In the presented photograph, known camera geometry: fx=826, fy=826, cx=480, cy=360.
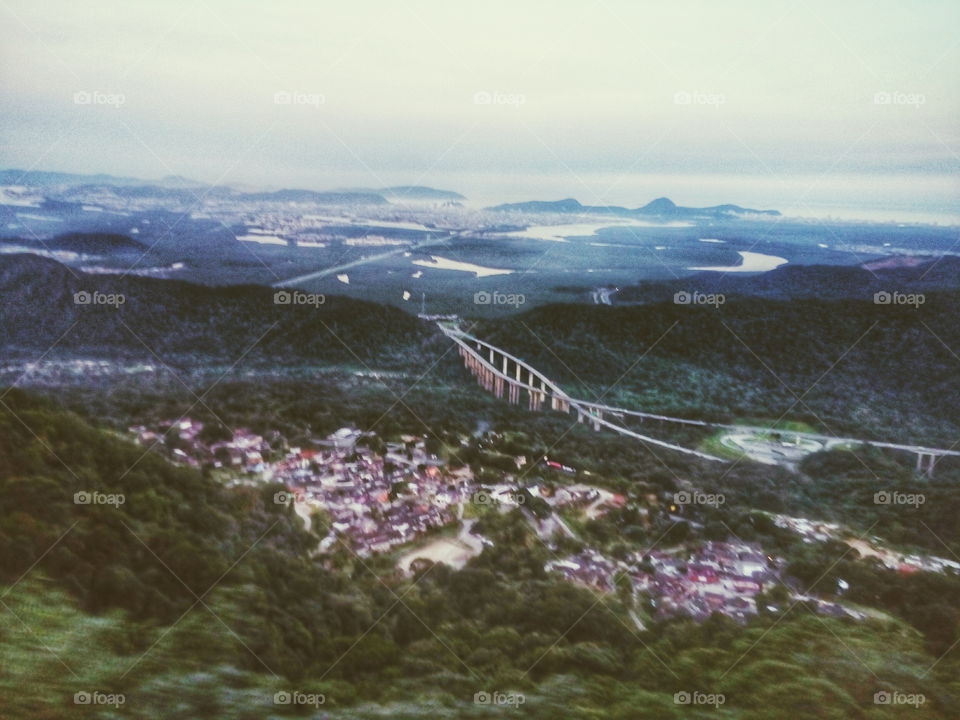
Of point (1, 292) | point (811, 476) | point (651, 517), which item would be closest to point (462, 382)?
point (651, 517)

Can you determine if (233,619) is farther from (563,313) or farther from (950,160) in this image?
(950,160)

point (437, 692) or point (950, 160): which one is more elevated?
point (950, 160)

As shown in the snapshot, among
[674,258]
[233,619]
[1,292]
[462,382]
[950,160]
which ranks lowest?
[233,619]

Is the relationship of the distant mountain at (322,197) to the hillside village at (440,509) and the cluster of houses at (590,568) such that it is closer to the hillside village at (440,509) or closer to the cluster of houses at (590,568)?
the hillside village at (440,509)

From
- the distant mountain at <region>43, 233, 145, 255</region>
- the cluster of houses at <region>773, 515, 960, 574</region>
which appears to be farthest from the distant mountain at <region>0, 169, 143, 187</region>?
the cluster of houses at <region>773, 515, 960, 574</region>

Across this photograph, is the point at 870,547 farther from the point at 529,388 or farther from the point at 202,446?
the point at 202,446

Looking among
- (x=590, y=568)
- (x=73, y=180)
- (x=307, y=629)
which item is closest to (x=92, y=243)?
(x=73, y=180)

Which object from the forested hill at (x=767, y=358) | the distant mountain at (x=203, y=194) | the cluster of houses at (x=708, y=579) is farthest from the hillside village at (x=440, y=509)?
the distant mountain at (x=203, y=194)
